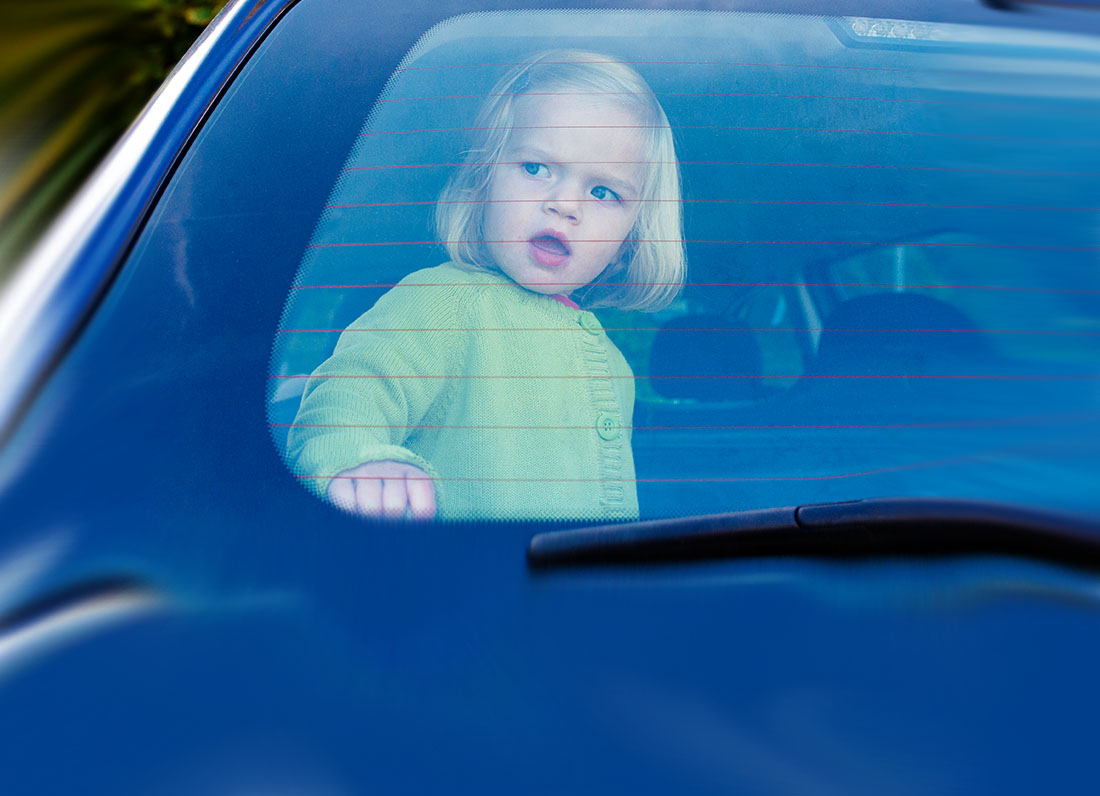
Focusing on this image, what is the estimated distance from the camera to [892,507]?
97 cm

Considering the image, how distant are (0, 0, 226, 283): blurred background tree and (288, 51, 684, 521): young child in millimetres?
3662

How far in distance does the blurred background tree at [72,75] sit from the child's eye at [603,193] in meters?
3.73

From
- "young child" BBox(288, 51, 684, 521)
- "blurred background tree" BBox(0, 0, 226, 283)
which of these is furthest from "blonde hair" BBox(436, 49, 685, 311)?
"blurred background tree" BBox(0, 0, 226, 283)

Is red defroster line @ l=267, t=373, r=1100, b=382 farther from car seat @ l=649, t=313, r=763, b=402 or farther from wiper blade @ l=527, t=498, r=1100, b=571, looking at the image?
wiper blade @ l=527, t=498, r=1100, b=571

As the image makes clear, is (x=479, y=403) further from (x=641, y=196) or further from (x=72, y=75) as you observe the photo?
(x=72, y=75)

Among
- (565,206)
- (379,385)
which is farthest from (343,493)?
(565,206)

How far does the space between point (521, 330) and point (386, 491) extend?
268 millimetres

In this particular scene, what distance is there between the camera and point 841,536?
0.96 m

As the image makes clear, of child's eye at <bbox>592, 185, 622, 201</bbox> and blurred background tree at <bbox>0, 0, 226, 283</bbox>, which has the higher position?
blurred background tree at <bbox>0, 0, 226, 283</bbox>

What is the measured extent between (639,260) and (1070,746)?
0.72m

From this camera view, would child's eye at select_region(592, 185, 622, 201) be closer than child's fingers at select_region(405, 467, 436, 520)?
No

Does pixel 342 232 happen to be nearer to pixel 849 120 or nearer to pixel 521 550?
pixel 521 550

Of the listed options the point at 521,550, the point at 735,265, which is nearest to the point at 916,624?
the point at 521,550

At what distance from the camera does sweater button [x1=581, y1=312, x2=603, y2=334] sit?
1.17 metres
